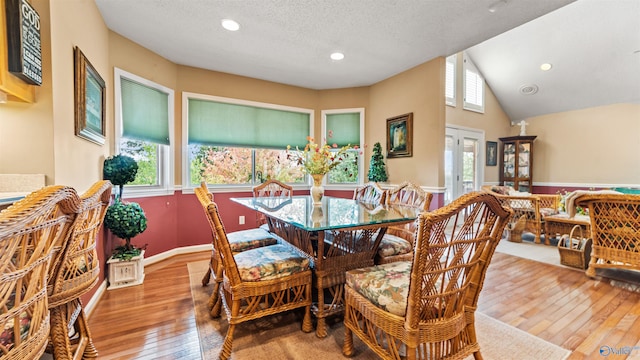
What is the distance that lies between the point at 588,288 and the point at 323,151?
282 cm

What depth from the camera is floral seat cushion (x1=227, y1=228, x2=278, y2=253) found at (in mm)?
2199

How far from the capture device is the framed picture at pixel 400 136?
3922 mm

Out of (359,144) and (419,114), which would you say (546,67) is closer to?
(419,114)

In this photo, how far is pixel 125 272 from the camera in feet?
8.37

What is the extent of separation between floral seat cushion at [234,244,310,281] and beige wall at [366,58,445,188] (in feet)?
8.44

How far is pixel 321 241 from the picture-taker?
1706 mm

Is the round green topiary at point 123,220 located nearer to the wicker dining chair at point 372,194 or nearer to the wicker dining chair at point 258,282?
the wicker dining chair at point 258,282

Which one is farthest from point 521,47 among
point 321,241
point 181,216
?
point 181,216

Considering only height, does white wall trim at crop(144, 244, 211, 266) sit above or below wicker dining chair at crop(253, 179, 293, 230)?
below

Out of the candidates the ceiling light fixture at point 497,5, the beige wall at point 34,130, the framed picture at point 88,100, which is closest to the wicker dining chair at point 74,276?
the beige wall at point 34,130

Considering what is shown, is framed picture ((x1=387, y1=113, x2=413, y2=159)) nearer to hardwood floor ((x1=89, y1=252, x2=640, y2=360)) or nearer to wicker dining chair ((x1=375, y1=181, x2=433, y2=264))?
wicker dining chair ((x1=375, y1=181, x2=433, y2=264))

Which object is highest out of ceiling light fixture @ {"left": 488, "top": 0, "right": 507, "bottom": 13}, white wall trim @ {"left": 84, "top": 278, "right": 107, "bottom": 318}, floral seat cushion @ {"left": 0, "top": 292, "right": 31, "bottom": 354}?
ceiling light fixture @ {"left": 488, "top": 0, "right": 507, "bottom": 13}

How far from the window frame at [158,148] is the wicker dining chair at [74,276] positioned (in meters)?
1.69

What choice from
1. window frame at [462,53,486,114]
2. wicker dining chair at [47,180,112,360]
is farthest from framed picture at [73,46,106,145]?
window frame at [462,53,486,114]
